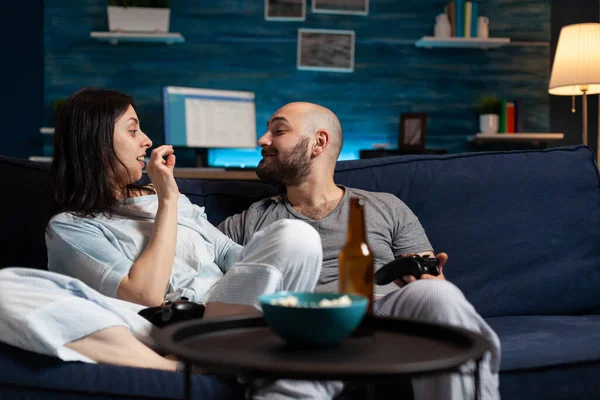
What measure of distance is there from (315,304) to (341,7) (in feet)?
12.8

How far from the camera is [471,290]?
81.0 inches

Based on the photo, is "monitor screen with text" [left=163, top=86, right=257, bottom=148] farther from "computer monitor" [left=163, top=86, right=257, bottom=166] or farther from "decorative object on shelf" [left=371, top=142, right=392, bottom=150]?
"decorative object on shelf" [left=371, top=142, right=392, bottom=150]

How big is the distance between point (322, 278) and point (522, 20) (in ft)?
11.3

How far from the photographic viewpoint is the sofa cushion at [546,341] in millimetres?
1584

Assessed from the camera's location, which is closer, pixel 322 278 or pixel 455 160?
pixel 322 278

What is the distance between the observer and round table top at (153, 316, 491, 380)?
87 centimetres

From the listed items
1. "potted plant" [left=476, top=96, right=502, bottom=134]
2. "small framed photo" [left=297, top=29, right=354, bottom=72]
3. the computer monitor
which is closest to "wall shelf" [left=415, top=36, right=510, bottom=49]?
"potted plant" [left=476, top=96, right=502, bottom=134]

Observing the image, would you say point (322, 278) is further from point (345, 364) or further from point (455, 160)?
point (345, 364)

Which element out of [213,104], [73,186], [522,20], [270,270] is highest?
[522,20]

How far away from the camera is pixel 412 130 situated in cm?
461

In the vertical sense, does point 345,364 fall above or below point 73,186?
below

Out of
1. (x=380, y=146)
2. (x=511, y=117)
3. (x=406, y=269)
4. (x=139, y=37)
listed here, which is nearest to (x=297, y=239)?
(x=406, y=269)

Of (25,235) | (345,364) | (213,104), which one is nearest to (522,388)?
(345,364)

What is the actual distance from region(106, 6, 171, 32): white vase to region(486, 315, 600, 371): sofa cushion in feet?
10.5
